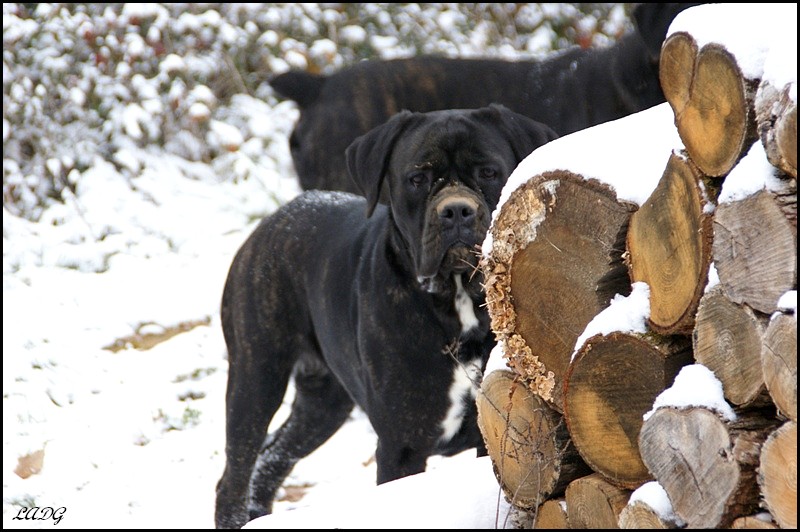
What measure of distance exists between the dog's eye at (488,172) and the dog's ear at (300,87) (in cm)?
290

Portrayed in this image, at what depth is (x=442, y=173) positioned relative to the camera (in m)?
3.91

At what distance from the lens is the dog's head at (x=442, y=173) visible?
3701 mm

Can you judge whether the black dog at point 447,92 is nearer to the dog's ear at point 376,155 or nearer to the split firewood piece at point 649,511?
the dog's ear at point 376,155

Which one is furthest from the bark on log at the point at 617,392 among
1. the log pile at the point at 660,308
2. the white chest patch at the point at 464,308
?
the white chest patch at the point at 464,308

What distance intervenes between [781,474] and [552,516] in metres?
0.88

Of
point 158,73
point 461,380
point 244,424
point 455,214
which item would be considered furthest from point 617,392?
point 158,73

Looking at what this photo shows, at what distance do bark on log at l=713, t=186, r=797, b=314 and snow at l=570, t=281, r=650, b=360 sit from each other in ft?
1.03

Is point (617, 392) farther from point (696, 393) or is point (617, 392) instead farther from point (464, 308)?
point (464, 308)

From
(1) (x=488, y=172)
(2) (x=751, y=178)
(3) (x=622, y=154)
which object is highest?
(2) (x=751, y=178)

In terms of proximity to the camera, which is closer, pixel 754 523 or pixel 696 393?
pixel 754 523

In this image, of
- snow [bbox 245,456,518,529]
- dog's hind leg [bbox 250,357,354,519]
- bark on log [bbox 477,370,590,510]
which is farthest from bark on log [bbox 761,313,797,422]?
dog's hind leg [bbox 250,357,354,519]

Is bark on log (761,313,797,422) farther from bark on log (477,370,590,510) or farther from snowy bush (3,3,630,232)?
snowy bush (3,3,630,232)

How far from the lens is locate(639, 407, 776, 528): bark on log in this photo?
2.08 meters

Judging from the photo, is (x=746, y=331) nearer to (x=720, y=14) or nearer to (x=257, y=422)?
(x=720, y=14)
